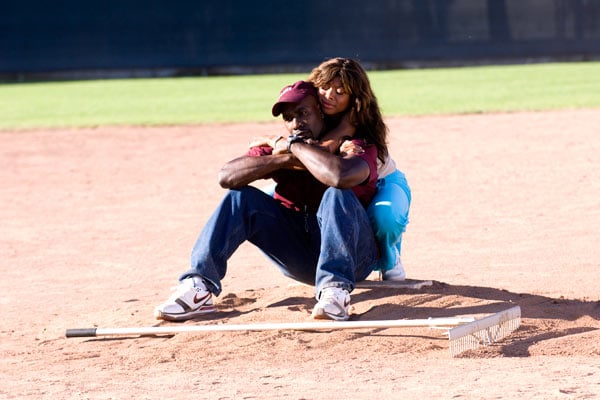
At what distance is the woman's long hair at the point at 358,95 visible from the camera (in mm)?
4711

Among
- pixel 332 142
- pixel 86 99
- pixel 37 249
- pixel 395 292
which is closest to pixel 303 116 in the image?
pixel 332 142

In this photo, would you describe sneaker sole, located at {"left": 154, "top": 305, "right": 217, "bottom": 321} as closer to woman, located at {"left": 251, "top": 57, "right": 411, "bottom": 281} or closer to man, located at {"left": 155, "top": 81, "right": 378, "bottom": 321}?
man, located at {"left": 155, "top": 81, "right": 378, "bottom": 321}

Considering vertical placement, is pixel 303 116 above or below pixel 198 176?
above

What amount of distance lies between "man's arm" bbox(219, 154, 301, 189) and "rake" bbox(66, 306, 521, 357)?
0.67 meters

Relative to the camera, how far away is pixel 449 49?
70.1ft

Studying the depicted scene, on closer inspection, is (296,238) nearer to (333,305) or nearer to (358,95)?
(333,305)

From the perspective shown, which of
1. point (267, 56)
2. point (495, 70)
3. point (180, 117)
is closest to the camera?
point (180, 117)

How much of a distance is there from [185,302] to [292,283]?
106 cm

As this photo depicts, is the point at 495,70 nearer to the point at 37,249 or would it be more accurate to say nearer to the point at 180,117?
the point at 180,117

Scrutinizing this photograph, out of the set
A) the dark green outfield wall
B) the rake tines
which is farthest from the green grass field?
the rake tines

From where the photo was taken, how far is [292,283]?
18.5ft

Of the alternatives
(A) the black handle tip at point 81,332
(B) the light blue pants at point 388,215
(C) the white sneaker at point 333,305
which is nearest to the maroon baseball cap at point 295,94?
(B) the light blue pants at point 388,215

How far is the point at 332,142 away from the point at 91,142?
26.2ft

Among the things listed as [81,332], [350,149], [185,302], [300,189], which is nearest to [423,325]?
[350,149]
